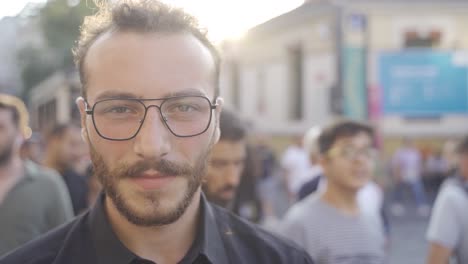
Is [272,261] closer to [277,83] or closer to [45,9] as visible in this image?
[277,83]

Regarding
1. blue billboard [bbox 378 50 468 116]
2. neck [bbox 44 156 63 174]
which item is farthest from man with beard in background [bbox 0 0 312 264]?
blue billboard [bbox 378 50 468 116]

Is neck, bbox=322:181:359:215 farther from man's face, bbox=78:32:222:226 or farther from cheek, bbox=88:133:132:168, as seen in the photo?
cheek, bbox=88:133:132:168

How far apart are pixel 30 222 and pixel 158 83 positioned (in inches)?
78.5

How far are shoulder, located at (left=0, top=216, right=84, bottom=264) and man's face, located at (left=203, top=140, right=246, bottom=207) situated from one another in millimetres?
1491

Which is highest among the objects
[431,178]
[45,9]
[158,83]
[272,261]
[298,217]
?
Answer: [45,9]

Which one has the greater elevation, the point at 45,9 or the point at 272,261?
the point at 45,9

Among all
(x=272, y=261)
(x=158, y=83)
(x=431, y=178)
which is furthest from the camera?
(x=431, y=178)

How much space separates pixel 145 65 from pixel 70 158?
13.2 feet

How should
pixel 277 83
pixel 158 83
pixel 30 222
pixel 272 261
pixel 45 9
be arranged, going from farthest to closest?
pixel 45 9
pixel 277 83
pixel 30 222
pixel 272 261
pixel 158 83

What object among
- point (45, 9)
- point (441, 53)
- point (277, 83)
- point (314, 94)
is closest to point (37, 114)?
point (45, 9)

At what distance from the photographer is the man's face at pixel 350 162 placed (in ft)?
11.2

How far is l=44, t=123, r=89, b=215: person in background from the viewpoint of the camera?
16.4 ft

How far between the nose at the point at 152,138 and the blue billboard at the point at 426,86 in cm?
1640

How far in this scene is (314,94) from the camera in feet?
67.4
